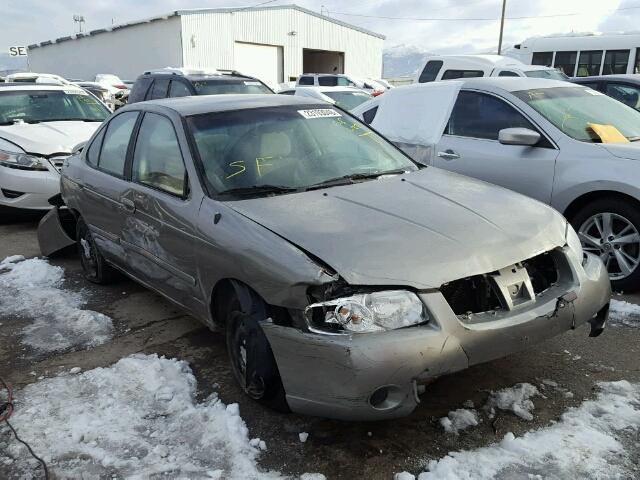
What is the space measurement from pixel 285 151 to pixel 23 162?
15.7ft

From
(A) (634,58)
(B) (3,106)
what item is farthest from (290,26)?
(B) (3,106)

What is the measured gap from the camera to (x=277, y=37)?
3381 cm

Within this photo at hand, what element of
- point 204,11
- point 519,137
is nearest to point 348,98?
point 519,137

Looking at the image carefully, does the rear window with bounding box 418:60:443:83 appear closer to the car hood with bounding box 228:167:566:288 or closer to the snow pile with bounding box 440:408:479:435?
the car hood with bounding box 228:167:566:288

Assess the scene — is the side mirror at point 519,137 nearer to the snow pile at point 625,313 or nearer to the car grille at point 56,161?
the snow pile at point 625,313

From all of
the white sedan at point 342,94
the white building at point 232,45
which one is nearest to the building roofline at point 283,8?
the white building at point 232,45

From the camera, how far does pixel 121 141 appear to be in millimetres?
4426

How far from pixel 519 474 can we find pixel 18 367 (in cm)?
296

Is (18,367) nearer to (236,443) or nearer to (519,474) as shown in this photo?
(236,443)

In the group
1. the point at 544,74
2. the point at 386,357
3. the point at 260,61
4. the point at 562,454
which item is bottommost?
the point at 562,454

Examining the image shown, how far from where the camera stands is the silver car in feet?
14.5

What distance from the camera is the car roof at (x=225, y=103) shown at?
3.84 metres

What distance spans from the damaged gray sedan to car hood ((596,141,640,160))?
1505mm

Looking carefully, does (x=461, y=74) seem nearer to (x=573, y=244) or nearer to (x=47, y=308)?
(x=573, y=244)
